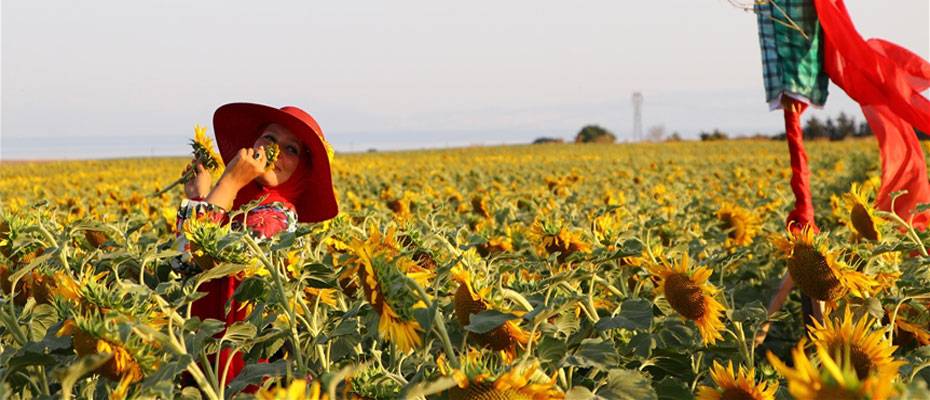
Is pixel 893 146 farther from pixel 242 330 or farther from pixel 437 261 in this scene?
pixel 242 330

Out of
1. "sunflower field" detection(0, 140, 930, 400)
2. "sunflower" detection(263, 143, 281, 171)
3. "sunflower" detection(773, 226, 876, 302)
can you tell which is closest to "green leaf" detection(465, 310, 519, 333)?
"sunflower field" detection(0, 140, 930, 400)

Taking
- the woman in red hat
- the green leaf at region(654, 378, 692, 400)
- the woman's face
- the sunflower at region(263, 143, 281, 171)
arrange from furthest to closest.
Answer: the woman's face < the sunflower at region(263, 143, 281, 171) < the woman in red hat < the green leaf at region(654, 378, 692, 400)

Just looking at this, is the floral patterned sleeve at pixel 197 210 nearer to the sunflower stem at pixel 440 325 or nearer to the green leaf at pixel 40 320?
the green leaf at pixel 40 320

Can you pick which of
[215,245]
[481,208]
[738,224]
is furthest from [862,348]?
[481,208]

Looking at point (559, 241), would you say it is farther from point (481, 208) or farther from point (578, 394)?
point (481, 208)

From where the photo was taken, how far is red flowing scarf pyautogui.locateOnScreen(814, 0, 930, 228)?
3.06m

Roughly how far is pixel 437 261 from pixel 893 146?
7.28 feet

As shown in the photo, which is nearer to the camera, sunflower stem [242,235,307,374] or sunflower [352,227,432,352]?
sunflower [352,227,432,352]

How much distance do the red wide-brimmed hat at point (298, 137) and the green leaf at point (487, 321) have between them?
1.50 meters

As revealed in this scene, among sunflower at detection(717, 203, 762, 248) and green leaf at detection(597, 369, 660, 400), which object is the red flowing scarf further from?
green leaf at detection(597, 369, 660, 400)

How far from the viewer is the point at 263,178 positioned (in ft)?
8.64

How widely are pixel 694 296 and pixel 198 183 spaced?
1.46m

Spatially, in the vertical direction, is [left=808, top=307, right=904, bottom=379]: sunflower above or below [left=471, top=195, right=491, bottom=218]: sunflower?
above

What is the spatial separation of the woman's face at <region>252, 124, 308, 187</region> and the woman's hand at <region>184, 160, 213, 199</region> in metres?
0.16
